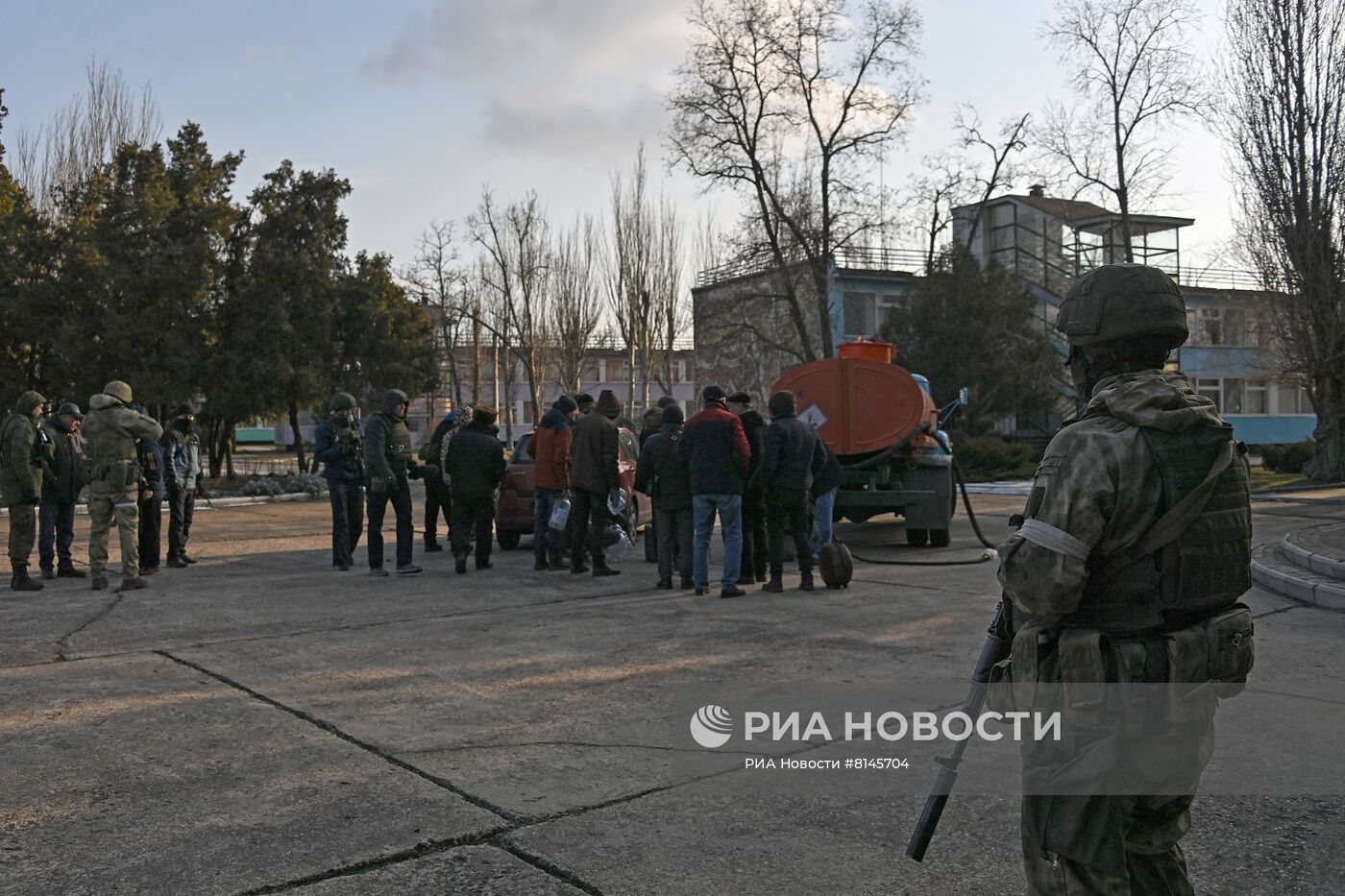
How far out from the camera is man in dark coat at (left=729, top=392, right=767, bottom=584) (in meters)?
10.0

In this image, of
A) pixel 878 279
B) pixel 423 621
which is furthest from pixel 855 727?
pixel 878 279

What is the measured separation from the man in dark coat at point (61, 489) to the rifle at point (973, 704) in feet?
33.1

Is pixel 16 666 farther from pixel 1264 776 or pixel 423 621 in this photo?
pixel 1264 776

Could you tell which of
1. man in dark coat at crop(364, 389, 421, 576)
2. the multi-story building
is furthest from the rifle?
the multi-story building

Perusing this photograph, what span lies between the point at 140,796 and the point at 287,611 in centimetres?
467

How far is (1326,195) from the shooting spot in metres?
23.9

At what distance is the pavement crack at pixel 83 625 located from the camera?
7.38m

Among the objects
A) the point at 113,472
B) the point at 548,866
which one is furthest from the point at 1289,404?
the point at 548,866

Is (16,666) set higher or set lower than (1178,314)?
lower

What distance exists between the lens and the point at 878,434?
1327cm

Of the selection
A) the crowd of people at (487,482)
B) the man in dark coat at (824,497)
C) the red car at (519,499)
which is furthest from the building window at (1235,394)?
the crowd of people at (487,482)

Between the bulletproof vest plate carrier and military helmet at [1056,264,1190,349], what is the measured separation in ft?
0.88

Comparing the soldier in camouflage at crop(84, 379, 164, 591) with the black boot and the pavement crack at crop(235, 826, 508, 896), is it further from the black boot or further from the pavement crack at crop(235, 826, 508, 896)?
the pavement crack at crop(235, 826, 508, 896)

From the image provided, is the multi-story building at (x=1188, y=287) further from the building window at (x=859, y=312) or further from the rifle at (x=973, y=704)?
the rifle at (x=973, y=704)
